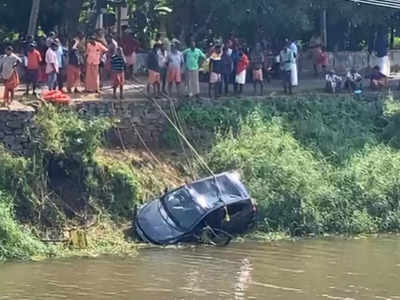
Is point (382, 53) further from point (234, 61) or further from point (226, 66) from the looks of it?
point (226, 66)

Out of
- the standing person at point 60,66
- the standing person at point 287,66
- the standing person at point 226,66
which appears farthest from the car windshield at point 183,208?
the standing person at point 287,66

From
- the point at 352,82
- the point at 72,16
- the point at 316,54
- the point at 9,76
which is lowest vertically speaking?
the point at 352,82

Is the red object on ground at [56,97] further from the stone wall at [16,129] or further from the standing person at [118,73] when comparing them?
the standing person at [118,73]

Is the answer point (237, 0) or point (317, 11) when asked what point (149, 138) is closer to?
point (237, 0)

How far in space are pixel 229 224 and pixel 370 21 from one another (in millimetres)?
12325

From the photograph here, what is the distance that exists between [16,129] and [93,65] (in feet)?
13.5

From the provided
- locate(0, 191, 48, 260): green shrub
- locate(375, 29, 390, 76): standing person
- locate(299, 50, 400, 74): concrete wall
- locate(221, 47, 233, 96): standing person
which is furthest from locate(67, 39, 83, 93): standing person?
locate(299, 50, 400, 74): concrete wall

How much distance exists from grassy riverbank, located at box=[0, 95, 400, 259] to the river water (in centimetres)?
102

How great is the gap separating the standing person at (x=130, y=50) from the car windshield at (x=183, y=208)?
25.7 feet

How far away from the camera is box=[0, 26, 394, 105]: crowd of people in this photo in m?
28.7

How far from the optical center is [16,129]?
84.4 ft

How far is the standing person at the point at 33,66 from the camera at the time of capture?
28.5 m

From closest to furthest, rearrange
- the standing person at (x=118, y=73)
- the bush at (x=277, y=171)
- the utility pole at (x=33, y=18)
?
the bush at (x=277, y=171) < the standing person at (x=118, y=73) < the utility pole at (x=33, y=18)

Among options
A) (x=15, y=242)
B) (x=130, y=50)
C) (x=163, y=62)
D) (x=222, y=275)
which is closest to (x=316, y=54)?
(x=130, y=50)
